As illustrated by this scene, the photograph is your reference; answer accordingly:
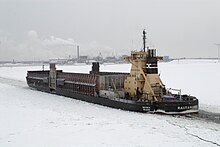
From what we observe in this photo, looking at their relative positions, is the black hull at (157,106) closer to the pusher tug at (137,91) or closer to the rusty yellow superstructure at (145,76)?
the pusher tug at (137,91)

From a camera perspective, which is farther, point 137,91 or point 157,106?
point 137,91

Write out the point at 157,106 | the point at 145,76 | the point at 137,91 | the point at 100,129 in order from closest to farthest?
the point at 100,129
the point at 157,106
the point at 145,76
the point at 137,91

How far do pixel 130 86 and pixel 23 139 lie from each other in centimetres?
1193

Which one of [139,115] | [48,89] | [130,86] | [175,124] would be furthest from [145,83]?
[48,89]

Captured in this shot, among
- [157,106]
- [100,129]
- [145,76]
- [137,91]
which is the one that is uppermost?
[145,76]

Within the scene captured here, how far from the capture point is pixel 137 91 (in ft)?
73.3

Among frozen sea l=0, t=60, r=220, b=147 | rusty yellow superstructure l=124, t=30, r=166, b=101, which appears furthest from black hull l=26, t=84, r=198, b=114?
rusty yellow superstructure l=124, t=30, r=166, b=101

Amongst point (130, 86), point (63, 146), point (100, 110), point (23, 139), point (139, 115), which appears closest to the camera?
point (63, 146)

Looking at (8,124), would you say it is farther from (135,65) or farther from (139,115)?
(135,65)

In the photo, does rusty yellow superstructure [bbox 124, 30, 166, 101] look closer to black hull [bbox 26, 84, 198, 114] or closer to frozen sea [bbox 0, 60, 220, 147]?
black hull [bbox 26, 84, 198, 114]

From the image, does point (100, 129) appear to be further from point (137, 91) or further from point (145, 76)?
point (145, 76)

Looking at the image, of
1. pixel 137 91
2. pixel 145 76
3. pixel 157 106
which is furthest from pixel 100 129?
pixel 145 76

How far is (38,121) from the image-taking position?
17.0 m

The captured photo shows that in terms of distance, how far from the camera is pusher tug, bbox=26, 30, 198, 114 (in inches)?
777
